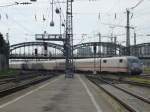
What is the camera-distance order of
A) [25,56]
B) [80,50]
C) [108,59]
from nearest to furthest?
[108,59]
[25,56]
[80,50]

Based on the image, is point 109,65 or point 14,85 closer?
point 14,85

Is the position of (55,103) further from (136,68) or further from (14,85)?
(136,68)

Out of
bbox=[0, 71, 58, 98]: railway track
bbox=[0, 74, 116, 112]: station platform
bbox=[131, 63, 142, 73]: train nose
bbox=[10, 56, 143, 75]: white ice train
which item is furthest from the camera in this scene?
bbox=[131, 63, 142, 73]: train nose

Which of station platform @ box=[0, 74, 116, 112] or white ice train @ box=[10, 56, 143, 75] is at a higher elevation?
white ice train @ box=[10, 56, 143, 75]

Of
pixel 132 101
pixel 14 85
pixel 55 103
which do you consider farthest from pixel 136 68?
pixel 55 103

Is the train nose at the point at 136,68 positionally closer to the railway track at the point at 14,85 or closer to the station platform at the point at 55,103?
the railway track at the point at 14,85

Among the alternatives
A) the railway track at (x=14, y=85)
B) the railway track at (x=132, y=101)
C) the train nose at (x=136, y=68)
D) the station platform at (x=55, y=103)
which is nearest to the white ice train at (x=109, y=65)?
the train nose at (x=136, y=68)

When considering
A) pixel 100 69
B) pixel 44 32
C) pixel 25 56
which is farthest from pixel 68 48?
pixel 25 56

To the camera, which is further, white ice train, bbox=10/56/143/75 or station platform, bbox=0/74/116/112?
white ice train, bbox=10/56/143/75

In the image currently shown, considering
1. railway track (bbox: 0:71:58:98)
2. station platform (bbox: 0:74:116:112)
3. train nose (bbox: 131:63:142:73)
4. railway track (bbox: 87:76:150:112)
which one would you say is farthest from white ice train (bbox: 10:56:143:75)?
station platform (bbox: 0:74:116:112)

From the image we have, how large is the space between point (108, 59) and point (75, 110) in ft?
193

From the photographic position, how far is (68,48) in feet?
228

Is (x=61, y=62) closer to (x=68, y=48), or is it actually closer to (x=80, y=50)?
(x=68, y=48)

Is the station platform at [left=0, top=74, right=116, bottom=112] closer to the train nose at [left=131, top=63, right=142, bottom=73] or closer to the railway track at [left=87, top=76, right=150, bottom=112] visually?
the railway track at [left=87, top=76, right=150, bottom=112]
